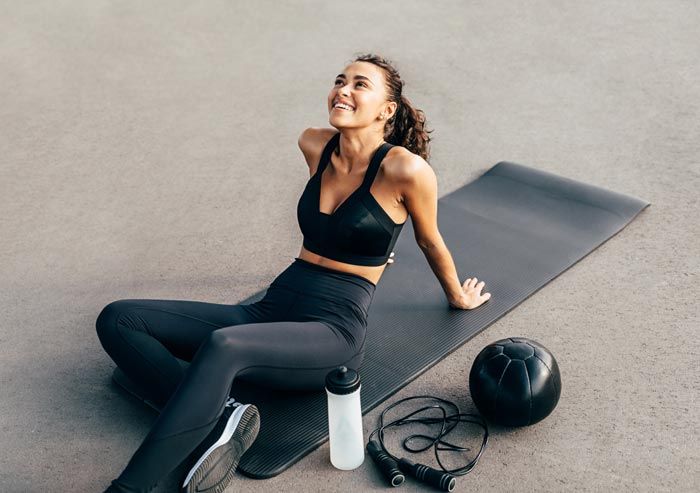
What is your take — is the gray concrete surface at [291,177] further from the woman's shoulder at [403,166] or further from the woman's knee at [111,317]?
the woman's shoulder at [403,166]

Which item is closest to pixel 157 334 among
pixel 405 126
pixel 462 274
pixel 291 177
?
pixel 405 126

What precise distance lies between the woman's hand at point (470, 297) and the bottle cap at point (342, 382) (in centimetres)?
93

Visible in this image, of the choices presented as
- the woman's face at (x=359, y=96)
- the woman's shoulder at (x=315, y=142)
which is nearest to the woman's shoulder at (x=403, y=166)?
the woman's face at (x=359, y=96)

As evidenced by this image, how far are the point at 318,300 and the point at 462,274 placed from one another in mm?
963

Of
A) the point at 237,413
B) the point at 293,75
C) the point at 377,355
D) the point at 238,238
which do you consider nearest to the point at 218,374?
the point at 237,413

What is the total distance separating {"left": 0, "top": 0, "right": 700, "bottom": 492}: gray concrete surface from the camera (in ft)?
9.62

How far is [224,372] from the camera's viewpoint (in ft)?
8.57

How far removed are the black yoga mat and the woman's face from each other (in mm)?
829

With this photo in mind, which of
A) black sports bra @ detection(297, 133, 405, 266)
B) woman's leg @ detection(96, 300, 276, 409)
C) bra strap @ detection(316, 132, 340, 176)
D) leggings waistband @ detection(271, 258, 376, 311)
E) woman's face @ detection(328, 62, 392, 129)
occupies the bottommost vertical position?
woman's leg @ detection(96, 300, 276, 409)

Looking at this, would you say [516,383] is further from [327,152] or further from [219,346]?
[327,152]

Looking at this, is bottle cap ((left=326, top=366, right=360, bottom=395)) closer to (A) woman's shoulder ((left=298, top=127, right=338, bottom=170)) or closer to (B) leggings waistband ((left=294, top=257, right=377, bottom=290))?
(B) leggings waistband ((left=294, top=257, right=377, bottom=290))

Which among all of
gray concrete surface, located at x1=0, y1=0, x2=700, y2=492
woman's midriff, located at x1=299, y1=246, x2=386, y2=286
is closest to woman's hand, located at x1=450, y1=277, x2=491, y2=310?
gray concrete surface, located at x1=0, y1=0, x2=700, y2=492

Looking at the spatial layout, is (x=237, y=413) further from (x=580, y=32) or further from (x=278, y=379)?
(x=580, y=32)

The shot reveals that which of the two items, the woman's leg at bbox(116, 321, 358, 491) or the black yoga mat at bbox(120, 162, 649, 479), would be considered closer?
the woman's leg at bbox(116, 321, 358, 491)
